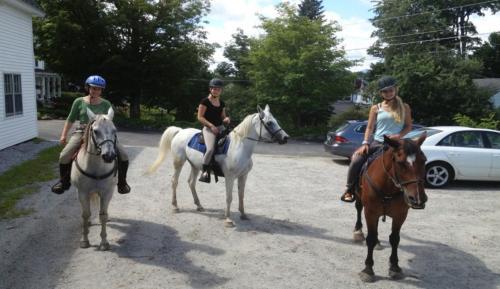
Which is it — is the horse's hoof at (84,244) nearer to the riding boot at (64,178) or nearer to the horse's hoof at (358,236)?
the riding boot at (64,178)

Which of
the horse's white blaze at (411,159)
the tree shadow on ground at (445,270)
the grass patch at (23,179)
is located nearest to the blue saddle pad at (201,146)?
the grass patch at (23,179)

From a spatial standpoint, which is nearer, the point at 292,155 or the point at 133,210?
the point at 133,210

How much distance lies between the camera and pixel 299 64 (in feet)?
74.0

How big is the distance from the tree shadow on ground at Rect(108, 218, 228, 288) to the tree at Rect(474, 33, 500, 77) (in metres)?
58.6

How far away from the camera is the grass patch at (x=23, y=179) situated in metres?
A: 7.60

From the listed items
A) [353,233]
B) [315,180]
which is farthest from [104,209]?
[315,180]

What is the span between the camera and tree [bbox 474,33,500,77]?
54.4 meters

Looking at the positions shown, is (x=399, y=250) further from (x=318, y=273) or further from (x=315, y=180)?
(x=315, y=180)

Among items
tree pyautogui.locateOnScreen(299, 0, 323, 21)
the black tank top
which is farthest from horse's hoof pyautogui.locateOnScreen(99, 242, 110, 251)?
tree pyautogui.locateOnScreen(299, 0, 323, 21)

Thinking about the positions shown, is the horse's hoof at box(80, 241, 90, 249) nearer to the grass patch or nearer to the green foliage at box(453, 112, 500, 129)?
the grass patch

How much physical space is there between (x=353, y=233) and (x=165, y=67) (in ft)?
73.6

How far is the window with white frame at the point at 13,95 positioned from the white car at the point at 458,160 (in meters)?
13.9

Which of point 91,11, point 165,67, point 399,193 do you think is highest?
point 91,11

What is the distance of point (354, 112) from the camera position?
25.2 meters
